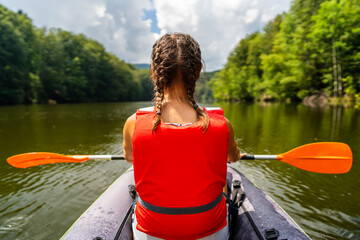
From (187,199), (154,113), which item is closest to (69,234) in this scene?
(187,199)

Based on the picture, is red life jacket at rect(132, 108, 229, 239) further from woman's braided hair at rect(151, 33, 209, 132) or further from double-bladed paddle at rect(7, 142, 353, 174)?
double-bladed paddle at rect(7, 142, 353, 174)

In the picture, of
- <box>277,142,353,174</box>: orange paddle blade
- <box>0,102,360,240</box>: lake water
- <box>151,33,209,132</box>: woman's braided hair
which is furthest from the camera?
<box>0,102,360,240</box>: lake water

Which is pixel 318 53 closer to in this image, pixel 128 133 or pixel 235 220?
pixel 235 220

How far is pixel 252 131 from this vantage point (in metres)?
7.89

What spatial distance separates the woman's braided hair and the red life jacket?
0.09 m

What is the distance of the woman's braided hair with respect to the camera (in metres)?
1.10

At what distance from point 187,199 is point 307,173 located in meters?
3.78

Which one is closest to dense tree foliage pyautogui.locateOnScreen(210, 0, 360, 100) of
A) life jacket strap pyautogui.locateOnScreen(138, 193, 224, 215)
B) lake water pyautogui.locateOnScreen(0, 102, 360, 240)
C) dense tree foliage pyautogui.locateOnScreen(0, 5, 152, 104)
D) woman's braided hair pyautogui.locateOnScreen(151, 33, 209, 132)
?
dense tree foliage pyautogui.locateOnScreen(0, 5, 152, 104)

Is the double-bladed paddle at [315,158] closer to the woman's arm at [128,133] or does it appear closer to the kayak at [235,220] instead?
the kayak at [235,220]

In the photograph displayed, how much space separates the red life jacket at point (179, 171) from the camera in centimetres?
98

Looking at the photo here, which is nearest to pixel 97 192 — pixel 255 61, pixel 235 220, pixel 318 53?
pixel 235 220

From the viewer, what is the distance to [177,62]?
110 centimetres

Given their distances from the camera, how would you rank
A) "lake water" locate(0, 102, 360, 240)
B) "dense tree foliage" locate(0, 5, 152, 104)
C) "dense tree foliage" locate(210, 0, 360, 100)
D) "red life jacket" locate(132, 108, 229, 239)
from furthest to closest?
"dense tree foliage" locate(0, 5, 152, 104) → "dense tree foliage" locate(210, 0, 360, 100) → "lake water" locate(0, 102, 360, 240) → "red life jacket" locate(132, 108, 229, 239)

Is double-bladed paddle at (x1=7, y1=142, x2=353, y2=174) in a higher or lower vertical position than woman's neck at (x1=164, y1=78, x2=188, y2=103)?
lower
